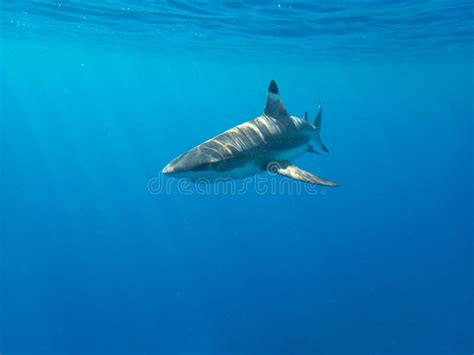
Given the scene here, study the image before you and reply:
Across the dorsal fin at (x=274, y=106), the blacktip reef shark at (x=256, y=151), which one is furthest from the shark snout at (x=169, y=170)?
the dorsal fin at (x=274, y=106)

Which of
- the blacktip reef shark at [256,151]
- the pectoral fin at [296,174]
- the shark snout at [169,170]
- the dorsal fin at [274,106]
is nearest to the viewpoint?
the shark snout at [169,170]

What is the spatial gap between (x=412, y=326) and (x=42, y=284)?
1982 centimetres

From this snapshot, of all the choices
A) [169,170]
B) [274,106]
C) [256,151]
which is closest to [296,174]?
[256,151]

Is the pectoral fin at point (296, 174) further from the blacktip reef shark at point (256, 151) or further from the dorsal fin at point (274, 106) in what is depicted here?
the dorsal fin at point (274, 106)

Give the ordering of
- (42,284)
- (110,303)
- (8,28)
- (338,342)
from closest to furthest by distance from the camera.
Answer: (338,342) < (110,303) < (42,284) < (8,28)

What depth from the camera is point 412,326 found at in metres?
18.6

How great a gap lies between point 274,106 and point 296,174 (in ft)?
8.69

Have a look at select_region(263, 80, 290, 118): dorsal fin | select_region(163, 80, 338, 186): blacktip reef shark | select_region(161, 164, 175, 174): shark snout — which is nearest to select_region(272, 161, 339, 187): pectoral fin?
select_region(163, 80, 338, 186): blacktip reef shark

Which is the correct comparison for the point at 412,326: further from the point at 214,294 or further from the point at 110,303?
the point at 110,303

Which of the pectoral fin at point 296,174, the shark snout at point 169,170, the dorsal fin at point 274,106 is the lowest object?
the shark snout at point 169,170

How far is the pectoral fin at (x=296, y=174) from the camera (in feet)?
27.2

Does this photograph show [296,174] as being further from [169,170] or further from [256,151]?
[169,170]

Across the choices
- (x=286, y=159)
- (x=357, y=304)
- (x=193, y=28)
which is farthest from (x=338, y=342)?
(x=193, y=28)

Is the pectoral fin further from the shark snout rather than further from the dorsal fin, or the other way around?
the shark snout
